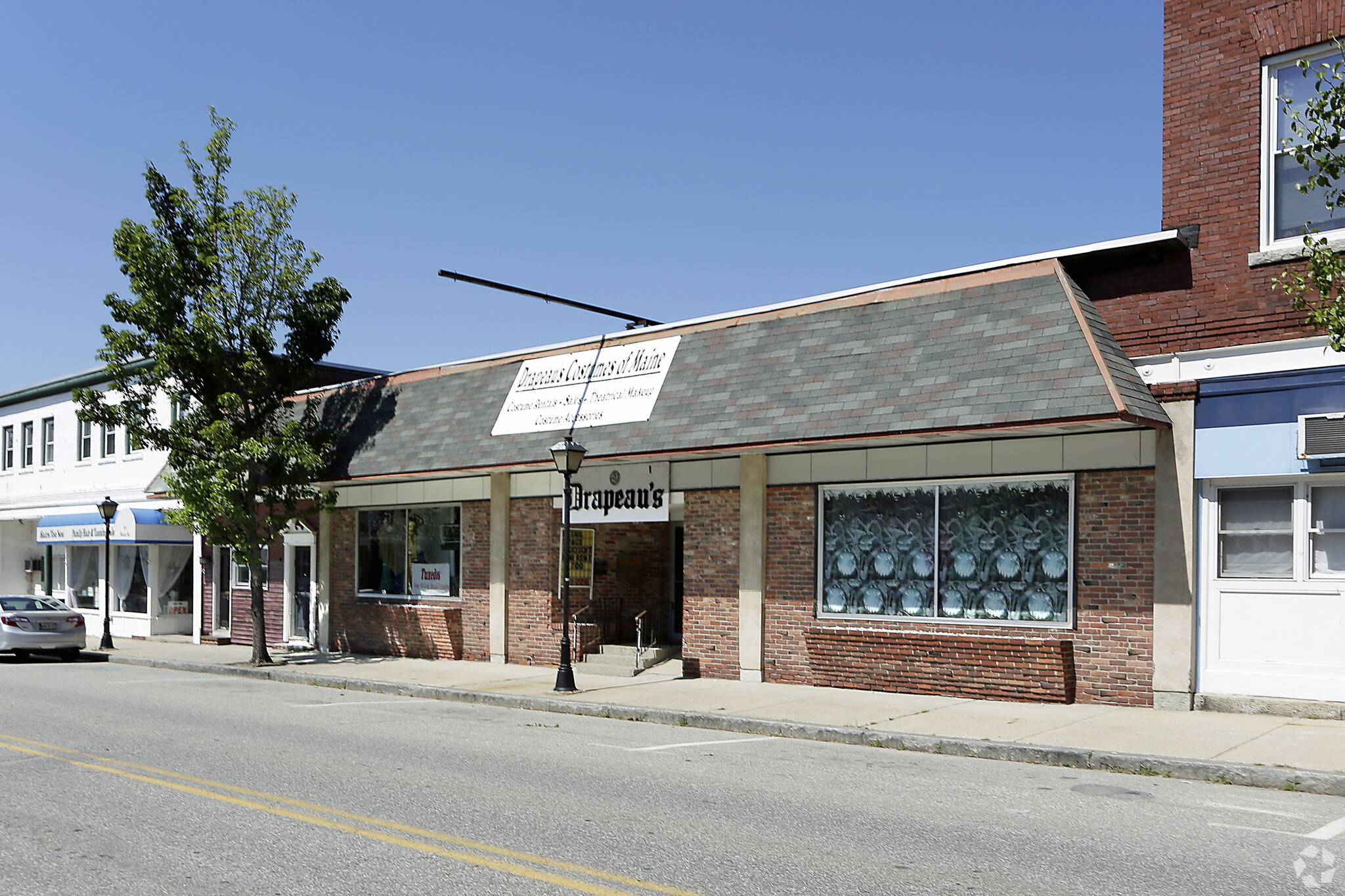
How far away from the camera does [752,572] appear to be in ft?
53.9

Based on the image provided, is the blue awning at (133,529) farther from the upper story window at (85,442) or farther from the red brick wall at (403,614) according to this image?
the red brick wall at (403,614)

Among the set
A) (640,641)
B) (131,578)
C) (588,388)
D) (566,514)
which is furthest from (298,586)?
(566,514)

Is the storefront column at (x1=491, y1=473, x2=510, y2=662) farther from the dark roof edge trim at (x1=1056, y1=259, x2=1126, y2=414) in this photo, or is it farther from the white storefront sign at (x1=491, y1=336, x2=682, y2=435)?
the dark roof edge trim at (x1=1056, y1=259, x2=1126, y2=414)

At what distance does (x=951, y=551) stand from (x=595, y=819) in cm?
830

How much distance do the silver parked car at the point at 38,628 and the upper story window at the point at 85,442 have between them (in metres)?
9.70

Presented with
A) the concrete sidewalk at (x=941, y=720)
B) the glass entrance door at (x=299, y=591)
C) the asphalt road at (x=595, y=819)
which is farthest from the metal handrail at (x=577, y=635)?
the glass entrance door at (x=299, y=591)

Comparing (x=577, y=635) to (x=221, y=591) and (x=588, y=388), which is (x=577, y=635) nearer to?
(x=588, y=388)

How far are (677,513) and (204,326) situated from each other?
29.2 ft

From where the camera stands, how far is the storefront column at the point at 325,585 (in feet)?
75.9

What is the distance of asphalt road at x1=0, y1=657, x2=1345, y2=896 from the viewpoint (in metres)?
6.18

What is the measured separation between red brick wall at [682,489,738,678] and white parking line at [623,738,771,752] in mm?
4481

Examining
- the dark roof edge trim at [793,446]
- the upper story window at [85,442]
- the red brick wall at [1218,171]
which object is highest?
the red brick wall at [1218,171]

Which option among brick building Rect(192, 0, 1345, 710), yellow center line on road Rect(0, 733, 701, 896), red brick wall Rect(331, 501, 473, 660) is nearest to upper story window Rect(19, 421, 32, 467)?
red brick wall Rect(331, 501, 473, 660)

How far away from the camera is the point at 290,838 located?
703 centimetres
